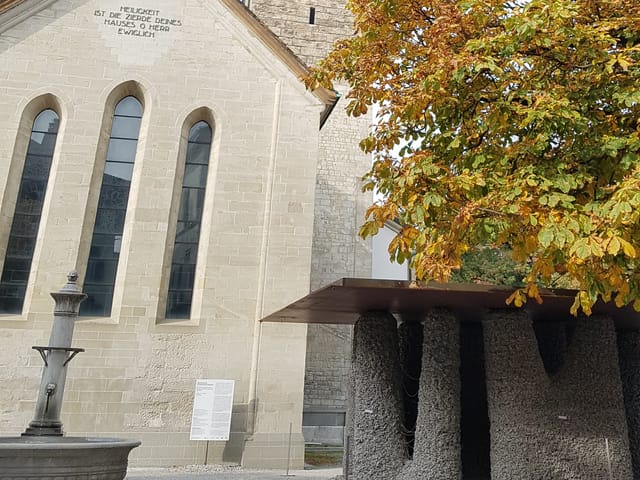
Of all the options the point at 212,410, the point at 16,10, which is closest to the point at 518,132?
the point at 212,410

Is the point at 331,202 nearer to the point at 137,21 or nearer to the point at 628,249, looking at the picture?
the point at 137,21

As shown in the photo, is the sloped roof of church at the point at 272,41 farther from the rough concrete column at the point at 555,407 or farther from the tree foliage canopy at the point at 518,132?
the rough concrete column at the point at 555,407

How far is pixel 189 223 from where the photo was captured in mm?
12461

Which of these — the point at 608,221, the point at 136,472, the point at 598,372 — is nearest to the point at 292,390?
the point at 136,472

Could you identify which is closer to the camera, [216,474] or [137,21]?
[216,474]

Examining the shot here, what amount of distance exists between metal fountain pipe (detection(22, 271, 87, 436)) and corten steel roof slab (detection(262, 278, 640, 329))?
10.3ft

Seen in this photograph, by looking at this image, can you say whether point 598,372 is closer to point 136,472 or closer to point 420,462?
point 420,462

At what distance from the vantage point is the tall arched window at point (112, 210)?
1169 cm

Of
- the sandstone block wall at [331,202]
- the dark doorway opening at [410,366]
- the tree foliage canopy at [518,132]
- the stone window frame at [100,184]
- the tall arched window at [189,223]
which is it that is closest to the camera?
the tree foliage canopy at [518,132]

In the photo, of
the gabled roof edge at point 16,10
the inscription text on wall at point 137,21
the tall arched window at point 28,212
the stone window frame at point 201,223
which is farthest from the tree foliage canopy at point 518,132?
the gabled roof edge at point 16,10

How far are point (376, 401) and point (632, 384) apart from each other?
11.8 feet

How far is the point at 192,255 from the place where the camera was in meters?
12.2

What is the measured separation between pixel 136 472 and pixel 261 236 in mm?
5521

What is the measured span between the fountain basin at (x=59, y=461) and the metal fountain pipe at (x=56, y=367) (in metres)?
1.99
